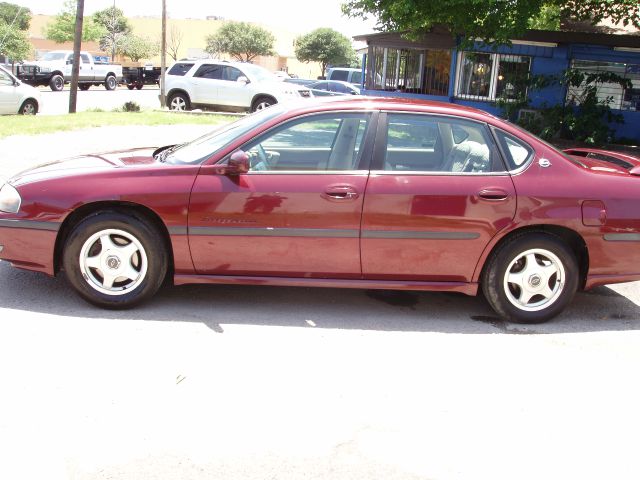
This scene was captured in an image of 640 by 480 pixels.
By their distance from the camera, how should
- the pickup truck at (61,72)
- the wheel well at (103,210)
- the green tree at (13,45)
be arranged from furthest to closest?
the green tree at (13,45) < the pickup truck at (61,72) < the wheel well at (103,210)

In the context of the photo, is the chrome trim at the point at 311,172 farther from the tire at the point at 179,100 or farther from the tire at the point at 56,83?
the tire at the point at 56,83

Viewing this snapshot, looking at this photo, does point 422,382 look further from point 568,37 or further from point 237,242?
point 568,37

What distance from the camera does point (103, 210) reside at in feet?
15.9

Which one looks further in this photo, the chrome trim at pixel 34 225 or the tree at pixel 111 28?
the tree at pixel 111 28

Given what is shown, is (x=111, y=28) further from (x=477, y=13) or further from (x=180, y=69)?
(x=477, y=13)

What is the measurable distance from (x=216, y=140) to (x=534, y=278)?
2.53 meters

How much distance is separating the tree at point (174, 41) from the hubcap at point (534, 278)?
8163cm

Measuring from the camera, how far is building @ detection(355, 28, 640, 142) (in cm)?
1984

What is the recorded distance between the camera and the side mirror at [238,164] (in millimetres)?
4730

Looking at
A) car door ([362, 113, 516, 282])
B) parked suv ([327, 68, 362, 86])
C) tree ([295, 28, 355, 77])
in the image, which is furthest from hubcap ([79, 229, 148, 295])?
tree ([295, 28, 355, 77])

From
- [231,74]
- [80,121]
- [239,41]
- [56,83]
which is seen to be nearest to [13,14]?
[239,41]

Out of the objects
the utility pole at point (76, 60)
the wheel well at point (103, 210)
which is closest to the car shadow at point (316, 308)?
the wheel well at point (103, 210)

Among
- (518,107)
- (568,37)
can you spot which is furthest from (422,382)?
(568,37)

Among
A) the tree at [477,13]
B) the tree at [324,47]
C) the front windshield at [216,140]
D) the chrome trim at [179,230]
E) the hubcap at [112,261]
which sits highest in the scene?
the tree at [324,47]
